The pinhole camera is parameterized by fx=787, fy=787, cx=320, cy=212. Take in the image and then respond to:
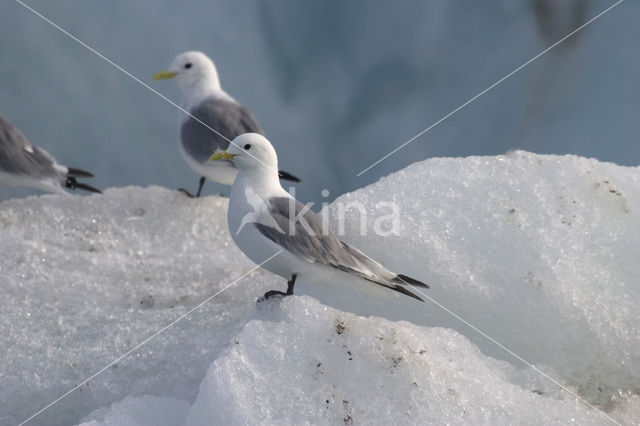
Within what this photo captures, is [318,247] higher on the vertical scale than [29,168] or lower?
higher

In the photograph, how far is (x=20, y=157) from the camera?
4.16 m

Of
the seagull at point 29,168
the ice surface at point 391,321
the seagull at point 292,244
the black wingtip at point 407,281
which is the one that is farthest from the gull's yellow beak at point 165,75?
the black wingtip at point 407,281

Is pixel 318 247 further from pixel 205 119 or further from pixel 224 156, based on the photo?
pixel 205 119

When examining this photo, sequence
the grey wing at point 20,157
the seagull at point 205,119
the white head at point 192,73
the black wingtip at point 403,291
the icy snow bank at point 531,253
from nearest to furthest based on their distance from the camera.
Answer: the black wingtip at point 403,291, the icy snow bank at point 531,253, the grey wing at point 20,157, the seagull at point 205,119, the white head at point 192,73

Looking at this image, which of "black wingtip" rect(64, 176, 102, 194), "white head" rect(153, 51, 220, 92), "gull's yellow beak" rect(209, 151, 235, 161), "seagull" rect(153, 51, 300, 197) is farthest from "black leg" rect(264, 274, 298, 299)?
"white head" rect(153, 51, 220, 92)

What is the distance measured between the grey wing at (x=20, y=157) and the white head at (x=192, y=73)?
106 cm

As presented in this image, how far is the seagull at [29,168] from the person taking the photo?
4117 mm

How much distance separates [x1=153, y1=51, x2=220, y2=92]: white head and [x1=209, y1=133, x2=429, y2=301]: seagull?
2.43 meters

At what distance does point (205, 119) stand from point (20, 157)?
3.42 ft

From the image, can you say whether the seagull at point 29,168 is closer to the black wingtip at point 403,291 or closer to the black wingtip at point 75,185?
the black wingtip at point 75,185

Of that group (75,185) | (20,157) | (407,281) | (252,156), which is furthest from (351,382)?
(20,157)

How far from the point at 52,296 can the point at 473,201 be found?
1.64 m

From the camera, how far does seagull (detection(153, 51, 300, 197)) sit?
4.45 meters

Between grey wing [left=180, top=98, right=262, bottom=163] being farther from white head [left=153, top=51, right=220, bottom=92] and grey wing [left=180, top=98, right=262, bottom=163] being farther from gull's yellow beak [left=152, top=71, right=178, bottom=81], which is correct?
gull's yellow beak [left=152, top=71, right=178, bottom=81]
